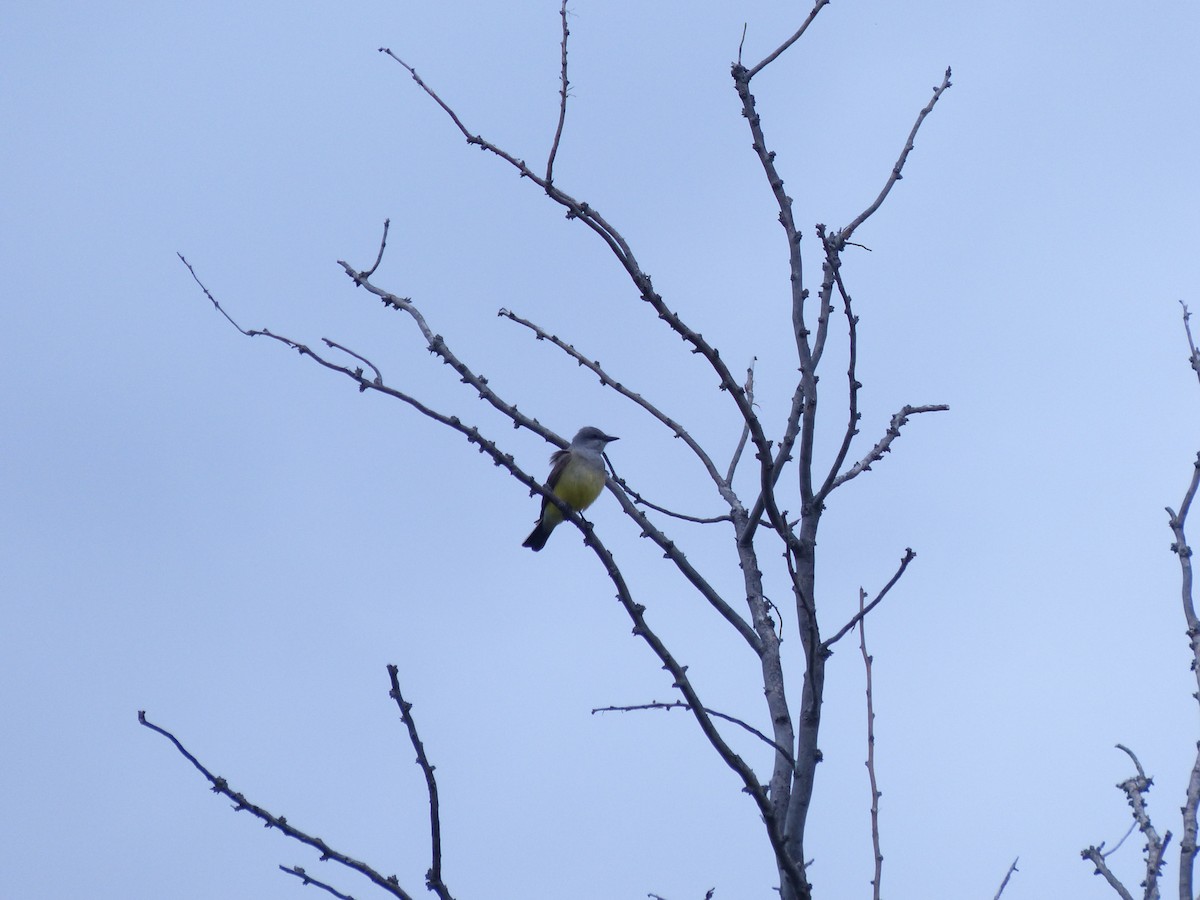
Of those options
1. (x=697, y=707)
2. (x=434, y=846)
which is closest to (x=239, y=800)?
(x=434, y=846)

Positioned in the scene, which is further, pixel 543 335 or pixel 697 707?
pixel 543 335

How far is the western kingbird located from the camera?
408 inches

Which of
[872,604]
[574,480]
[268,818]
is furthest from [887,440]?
[574,480]

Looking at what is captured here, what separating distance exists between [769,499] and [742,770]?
1.06 meters

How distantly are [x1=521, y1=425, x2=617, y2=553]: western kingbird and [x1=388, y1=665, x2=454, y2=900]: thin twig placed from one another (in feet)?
21.6

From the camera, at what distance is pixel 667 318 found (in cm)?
479

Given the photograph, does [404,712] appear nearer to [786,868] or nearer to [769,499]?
[786,868]

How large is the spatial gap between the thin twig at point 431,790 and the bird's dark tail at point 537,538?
7.62m

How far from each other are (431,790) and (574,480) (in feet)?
23.0

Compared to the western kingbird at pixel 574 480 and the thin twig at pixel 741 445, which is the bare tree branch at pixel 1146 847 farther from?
the western kingbird at pixel 574 480

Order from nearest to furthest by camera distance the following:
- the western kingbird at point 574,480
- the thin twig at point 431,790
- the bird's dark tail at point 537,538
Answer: the thin twig at point 431,790 < the western kingbird at point 574,480 < the bird's dark tail at point 537,538

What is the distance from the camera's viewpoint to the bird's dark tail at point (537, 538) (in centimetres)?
1111

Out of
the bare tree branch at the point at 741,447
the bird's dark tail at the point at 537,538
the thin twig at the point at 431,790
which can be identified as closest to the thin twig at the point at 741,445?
the bare tree branch at the point at 741,447

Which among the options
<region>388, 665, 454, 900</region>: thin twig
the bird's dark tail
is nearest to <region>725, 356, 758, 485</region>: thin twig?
<region>388, 665, 454, 900</region>: thin twig
